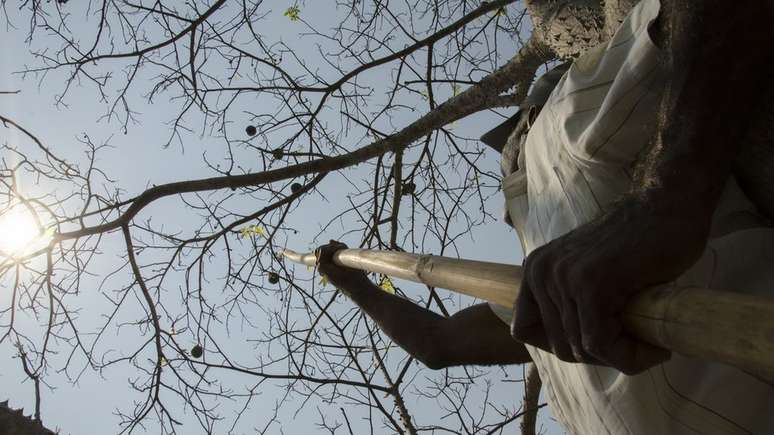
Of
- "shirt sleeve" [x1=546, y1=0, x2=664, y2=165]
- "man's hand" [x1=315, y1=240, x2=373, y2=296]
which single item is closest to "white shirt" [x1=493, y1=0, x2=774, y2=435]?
"shirt sleeve" [x1=546, y1=0, x2=664, y2=165]

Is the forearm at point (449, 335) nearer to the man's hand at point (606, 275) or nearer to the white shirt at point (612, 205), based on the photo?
the white shirt at point (612, 205)

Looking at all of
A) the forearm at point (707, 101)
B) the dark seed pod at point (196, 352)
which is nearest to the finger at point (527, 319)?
the forearm at point (707, 101)

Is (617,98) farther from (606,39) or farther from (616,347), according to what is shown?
(606,39)

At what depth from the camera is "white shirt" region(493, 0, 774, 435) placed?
1085 mm

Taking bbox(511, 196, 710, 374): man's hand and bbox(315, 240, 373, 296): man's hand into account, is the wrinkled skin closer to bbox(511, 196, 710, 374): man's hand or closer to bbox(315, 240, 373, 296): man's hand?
bbox(511, 196, 710, 374): man's hand

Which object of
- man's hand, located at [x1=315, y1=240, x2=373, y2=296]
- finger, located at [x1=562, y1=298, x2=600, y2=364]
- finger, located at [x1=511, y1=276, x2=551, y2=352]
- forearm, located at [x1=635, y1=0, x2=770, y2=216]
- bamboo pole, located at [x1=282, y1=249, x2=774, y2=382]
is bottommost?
bamboo pole, located at [x1=282, y1=249, x2=774, y2=382]

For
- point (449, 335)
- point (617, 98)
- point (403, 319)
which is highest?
point (403, 319)

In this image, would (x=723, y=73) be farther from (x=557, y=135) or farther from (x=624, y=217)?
(x=557, y=135)

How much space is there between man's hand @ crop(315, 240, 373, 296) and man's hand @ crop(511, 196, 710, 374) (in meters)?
1.83

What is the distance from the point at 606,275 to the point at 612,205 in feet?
0.60

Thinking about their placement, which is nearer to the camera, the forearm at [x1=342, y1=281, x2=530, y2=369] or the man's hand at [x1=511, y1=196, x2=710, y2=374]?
the man's hand at [x1=511, y1=196, x2=710, y2=374]

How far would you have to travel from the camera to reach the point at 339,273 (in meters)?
2.82

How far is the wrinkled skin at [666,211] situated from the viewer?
0.84 metres

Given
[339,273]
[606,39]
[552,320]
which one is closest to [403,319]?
[339,273]
